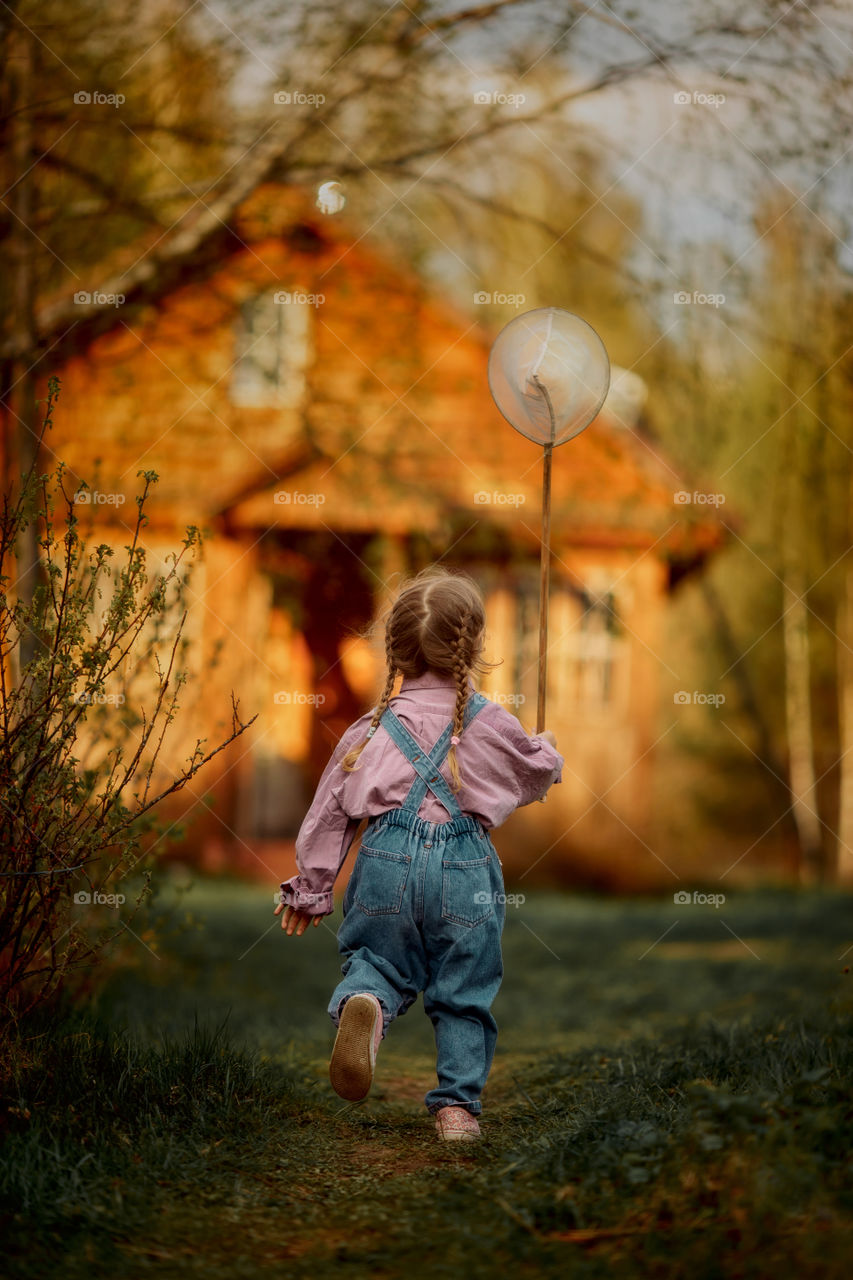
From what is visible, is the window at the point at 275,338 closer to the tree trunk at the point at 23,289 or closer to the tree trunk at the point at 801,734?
the tree trunk at the point at 23,289

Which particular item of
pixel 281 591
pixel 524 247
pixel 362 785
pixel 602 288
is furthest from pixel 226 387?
pixel 362 785

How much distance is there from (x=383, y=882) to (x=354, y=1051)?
476mm

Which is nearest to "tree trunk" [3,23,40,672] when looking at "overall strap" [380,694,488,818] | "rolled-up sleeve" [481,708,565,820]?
"overall strap" [380,694,488,818]

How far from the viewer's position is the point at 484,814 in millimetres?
3521

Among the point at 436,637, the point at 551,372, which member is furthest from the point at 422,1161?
the point at 551,372

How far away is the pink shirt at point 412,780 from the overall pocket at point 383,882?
10cm

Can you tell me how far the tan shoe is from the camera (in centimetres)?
332

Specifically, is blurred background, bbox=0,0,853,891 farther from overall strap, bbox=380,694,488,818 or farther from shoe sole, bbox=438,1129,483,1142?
shoe sole, bbox=438,1129,483,1142

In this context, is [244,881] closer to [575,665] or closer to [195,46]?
[575,665]

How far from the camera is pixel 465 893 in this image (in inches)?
136

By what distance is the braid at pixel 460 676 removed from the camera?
350 centimetres

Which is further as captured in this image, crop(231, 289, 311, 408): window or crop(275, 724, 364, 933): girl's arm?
crop(231, 289, 311, 408): window

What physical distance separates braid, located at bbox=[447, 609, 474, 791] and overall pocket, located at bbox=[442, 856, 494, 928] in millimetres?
215

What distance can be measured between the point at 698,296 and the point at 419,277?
6.43 ft
